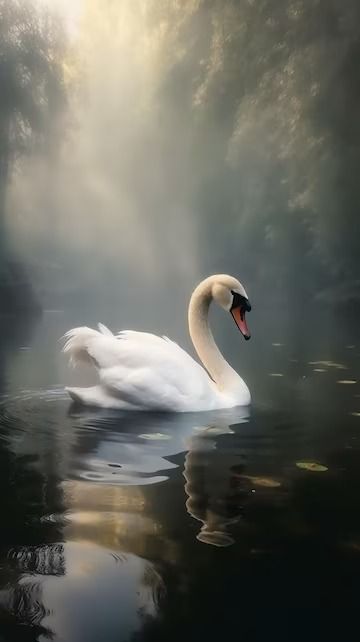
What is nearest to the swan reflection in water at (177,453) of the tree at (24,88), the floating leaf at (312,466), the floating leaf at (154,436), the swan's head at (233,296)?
the floating leaf at (154,436)

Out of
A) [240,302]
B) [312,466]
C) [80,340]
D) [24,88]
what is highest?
[24,88]

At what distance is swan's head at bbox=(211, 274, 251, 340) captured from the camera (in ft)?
7.27

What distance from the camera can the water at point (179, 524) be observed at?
837mm

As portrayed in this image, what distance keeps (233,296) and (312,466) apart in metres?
0.82

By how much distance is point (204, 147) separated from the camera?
9039 millimetres

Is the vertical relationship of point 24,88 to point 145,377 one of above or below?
above

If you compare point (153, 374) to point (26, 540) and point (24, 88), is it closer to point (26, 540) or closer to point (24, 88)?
point (26, 540)

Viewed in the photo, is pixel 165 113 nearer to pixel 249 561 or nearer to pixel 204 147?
pixel 204 147

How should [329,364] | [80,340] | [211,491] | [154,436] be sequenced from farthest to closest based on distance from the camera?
[329,364]
[80,340]
[154,436]
[211,491]

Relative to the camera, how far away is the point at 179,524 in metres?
1.11

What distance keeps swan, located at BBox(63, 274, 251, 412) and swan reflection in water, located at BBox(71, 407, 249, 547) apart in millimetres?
38

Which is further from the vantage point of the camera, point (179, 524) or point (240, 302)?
point (240, 302)

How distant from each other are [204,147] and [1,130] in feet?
8.34

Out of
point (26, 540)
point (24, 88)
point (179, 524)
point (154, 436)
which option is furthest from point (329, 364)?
point (24, 88)
